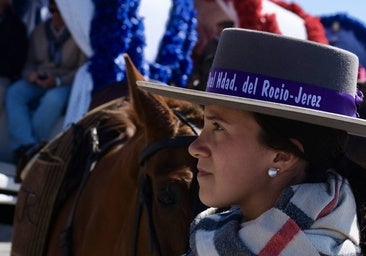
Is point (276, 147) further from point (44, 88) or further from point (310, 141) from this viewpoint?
point (44, 88)

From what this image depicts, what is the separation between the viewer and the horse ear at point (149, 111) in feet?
7.95

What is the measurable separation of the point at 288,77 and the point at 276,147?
0.45ft

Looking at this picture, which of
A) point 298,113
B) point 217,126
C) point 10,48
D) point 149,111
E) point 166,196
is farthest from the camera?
point 10,48

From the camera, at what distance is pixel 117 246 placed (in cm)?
249

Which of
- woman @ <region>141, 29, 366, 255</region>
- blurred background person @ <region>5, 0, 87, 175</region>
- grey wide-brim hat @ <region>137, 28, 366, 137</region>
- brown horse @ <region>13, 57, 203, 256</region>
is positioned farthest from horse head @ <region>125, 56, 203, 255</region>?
blurred background person @ <region>5, 0, 87, 175</region>

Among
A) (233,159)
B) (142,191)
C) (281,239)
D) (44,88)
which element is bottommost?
(44,88)

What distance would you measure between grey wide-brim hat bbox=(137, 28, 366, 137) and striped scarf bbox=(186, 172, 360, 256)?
0.44 feet

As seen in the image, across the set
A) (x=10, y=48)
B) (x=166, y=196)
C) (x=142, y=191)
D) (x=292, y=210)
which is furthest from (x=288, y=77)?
(x=10, y=48)

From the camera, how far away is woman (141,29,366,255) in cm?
136

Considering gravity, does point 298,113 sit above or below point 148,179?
above

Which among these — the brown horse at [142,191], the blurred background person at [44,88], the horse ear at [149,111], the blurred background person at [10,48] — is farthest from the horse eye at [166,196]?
the blurred background person at [10,48]

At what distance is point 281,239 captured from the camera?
4.42 ft

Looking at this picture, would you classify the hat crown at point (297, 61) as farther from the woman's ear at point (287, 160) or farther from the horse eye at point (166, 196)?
the horse eye at point (166, 196)

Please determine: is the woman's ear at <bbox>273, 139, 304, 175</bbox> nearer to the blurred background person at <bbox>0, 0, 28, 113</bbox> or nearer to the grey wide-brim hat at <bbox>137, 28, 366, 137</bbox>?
the grey wide-brim hat at <bbox>137, 28, 366, 137</bbox>
